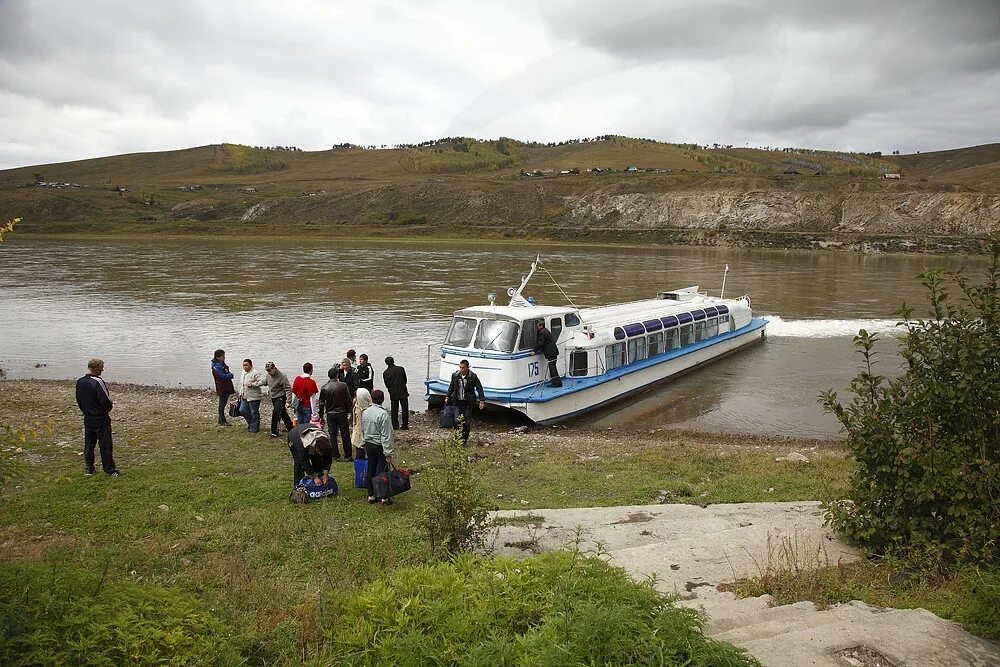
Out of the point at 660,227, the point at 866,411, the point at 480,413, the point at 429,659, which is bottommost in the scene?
the point at 480,413

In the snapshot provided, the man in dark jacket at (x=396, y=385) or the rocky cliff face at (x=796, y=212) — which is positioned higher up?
the rocky cliff face at (x=796, y=212)

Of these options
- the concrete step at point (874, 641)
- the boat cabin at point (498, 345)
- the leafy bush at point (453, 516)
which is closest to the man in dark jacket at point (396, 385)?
the boat cabin at point (498, 345)

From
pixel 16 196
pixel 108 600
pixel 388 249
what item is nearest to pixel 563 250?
pixel 388 249

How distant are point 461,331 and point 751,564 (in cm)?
1177

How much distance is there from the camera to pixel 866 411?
23.7 ft

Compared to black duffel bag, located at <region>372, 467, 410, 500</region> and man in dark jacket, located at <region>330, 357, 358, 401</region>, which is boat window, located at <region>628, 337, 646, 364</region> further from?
black duffel bag, located at <region>372, 467, 410, 500</region>

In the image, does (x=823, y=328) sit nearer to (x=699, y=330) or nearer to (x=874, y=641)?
(x=699, y=330)

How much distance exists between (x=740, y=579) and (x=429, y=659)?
11.4 ft

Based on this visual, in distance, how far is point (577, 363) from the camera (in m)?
19.3

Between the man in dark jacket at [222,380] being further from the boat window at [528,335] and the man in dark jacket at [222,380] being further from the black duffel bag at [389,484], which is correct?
the boat window at [528,335]

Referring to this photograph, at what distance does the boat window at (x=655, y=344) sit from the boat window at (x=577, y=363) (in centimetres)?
445

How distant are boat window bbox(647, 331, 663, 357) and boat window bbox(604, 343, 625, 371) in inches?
79.0

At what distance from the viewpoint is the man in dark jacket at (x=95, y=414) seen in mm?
10758

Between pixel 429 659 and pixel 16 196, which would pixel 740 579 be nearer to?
pixel 429 659
